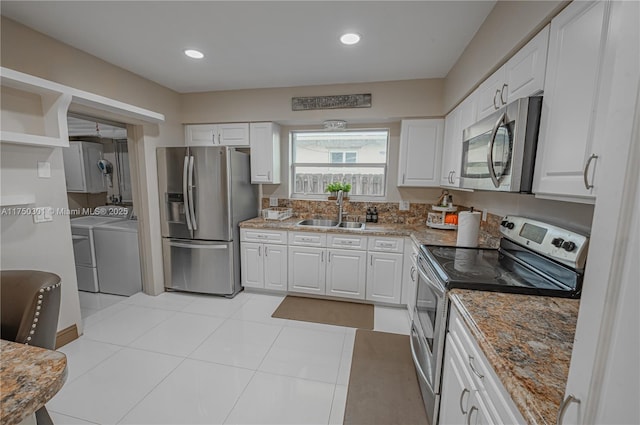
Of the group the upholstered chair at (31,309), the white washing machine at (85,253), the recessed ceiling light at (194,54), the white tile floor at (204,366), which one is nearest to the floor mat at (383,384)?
the white tile floor at (204,366)

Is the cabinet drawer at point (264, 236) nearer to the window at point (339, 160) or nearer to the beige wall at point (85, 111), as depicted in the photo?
the window at point (339, 160)

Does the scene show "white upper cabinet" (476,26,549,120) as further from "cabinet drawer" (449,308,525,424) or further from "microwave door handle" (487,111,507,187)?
"cabinet drawer" (449,308,525,424)

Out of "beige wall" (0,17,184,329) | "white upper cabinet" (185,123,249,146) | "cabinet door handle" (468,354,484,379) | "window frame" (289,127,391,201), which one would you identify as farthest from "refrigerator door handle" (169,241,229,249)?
"cabinet door handle" (468,354,484,379)

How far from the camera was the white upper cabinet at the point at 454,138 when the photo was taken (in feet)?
7.21

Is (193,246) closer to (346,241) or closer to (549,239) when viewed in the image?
(346,241)

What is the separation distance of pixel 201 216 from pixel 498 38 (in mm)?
3064

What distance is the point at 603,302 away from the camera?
415 mm

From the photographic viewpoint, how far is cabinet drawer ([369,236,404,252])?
9.26 feet

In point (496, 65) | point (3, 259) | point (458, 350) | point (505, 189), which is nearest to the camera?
point (458, 350)

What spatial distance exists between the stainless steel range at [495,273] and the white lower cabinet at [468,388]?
0.10 metres

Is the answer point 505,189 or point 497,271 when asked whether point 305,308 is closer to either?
point 497,271

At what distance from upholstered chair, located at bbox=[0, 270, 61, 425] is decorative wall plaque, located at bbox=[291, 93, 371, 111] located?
2692 millimetres

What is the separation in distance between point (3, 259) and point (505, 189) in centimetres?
323

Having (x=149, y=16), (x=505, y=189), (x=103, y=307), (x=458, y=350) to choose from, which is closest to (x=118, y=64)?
(x=149, y=16)
